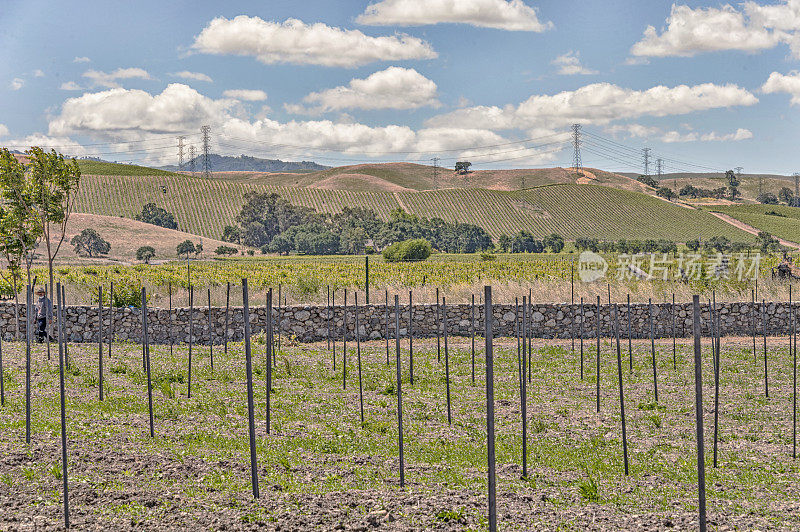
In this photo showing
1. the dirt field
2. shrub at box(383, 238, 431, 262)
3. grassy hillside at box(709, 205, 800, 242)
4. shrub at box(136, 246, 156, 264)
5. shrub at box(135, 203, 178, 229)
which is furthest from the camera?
grassy hillside at box(709, 205, 800, 242)

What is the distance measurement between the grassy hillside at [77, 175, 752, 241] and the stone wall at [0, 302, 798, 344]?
72840mm

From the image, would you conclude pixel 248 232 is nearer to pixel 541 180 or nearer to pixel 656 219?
pixel 656 219

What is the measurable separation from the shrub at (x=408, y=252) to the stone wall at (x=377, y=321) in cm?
2646

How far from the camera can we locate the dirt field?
6398 millimetres

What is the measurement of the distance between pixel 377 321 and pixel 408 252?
28347 millimetres

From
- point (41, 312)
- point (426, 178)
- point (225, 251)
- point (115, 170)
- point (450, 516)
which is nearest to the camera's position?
point (450, 516)

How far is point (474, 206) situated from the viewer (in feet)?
366

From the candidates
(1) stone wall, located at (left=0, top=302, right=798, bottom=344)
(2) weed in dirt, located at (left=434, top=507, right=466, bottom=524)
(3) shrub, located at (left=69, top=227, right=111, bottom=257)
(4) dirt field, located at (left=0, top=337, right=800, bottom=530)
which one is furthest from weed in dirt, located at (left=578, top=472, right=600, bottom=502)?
(3) shrub, located at (left=69, top=227, right=111, bottom=257)

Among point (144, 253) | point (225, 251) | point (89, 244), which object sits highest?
point (89, 244)

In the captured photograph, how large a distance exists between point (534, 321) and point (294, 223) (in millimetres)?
76859

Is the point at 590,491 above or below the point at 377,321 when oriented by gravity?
below

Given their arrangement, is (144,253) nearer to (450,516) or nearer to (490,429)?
(450,516)

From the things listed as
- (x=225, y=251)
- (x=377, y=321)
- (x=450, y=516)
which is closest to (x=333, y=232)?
(x=225, y=251)

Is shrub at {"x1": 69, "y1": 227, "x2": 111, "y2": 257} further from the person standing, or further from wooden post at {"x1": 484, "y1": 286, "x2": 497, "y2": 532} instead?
wooden post at {"x1": 484, "y1": 286, "x2": 497, "y2": 532}
